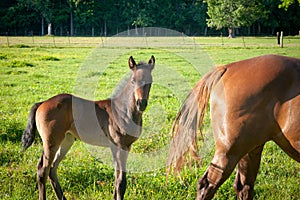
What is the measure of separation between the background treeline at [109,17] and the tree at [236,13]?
454 centimetres

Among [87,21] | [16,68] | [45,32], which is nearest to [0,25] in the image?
[45,32]

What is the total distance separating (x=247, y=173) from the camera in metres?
3.88

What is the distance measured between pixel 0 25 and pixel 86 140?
61.5 meters

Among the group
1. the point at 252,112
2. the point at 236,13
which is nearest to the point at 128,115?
the point at 252,112

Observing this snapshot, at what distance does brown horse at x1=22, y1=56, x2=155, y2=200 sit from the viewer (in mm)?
4230

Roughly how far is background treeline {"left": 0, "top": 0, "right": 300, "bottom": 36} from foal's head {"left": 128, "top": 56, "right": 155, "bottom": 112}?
57.6 metres

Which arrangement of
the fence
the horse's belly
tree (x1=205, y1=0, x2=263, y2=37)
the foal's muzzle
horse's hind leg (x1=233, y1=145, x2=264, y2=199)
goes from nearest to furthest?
horse's hind leg (x1=233, y1=145, x2=264, y2=199)
the foal's muzzle
the horse's belly
the fence
tree (x1=205, y1=0, x2=263, y2=37)

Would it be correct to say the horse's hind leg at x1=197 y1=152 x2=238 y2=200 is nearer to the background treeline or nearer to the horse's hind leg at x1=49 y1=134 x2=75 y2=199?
the horse's hind leg at x1=49 y1=134 x2=75 y2=199

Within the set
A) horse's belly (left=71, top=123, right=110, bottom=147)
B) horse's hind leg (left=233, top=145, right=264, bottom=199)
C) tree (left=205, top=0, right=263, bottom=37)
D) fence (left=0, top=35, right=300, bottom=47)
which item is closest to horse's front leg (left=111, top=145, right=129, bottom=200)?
horse's belly (left=71, top=123, right=110, bottom=147)

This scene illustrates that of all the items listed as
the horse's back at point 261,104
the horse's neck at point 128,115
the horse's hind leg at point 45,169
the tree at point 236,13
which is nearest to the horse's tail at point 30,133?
the horse's hind leg at point 45,169

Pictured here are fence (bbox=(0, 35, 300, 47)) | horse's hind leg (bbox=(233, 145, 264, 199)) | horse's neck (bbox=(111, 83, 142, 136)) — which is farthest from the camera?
fence (bbox=(0, 35, 300, 47))

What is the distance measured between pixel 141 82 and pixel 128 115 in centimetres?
44

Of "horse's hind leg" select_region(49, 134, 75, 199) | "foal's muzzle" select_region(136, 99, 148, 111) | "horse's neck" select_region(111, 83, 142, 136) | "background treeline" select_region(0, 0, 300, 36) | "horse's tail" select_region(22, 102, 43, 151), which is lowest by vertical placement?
"horse's hind leg" select_region(49, 134, 75, 199)

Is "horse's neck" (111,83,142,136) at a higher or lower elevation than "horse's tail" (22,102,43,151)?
higher
